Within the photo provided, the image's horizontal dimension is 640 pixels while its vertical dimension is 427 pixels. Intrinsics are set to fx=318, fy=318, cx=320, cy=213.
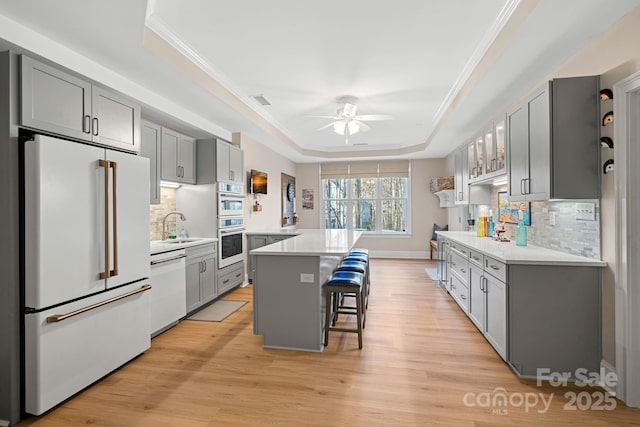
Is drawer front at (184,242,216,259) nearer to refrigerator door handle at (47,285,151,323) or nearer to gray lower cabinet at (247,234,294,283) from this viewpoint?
refrigerator door handle at (47,285,151,323)

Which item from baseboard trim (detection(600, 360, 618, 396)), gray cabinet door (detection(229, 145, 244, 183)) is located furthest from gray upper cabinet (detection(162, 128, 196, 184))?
baseboard trim (detection(600, 360, 618, 396))

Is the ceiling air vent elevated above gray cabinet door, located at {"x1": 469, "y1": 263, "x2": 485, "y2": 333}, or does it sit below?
above

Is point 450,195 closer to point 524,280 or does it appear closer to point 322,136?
point 322,136

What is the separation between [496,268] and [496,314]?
0.40 m

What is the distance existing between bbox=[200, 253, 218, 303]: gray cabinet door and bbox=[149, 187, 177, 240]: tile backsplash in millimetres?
660

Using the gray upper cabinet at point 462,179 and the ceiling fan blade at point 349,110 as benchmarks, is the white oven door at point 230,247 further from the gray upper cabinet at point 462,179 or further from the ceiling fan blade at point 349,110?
the gray upper cabinet at point 462,179

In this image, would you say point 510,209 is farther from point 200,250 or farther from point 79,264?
point 79,264

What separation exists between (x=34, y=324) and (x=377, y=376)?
7.73 feet

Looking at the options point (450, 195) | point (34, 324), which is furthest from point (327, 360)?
point (450, 195)

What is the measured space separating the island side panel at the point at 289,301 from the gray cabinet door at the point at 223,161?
2018 mm

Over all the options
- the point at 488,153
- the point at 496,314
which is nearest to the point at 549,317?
the point at 496,314

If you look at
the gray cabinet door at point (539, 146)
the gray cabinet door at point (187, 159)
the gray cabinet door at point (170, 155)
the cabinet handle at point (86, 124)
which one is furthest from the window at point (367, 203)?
the cabinet handle at point (86, 124)

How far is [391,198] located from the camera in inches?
332

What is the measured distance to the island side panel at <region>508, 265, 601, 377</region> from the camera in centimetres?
236
